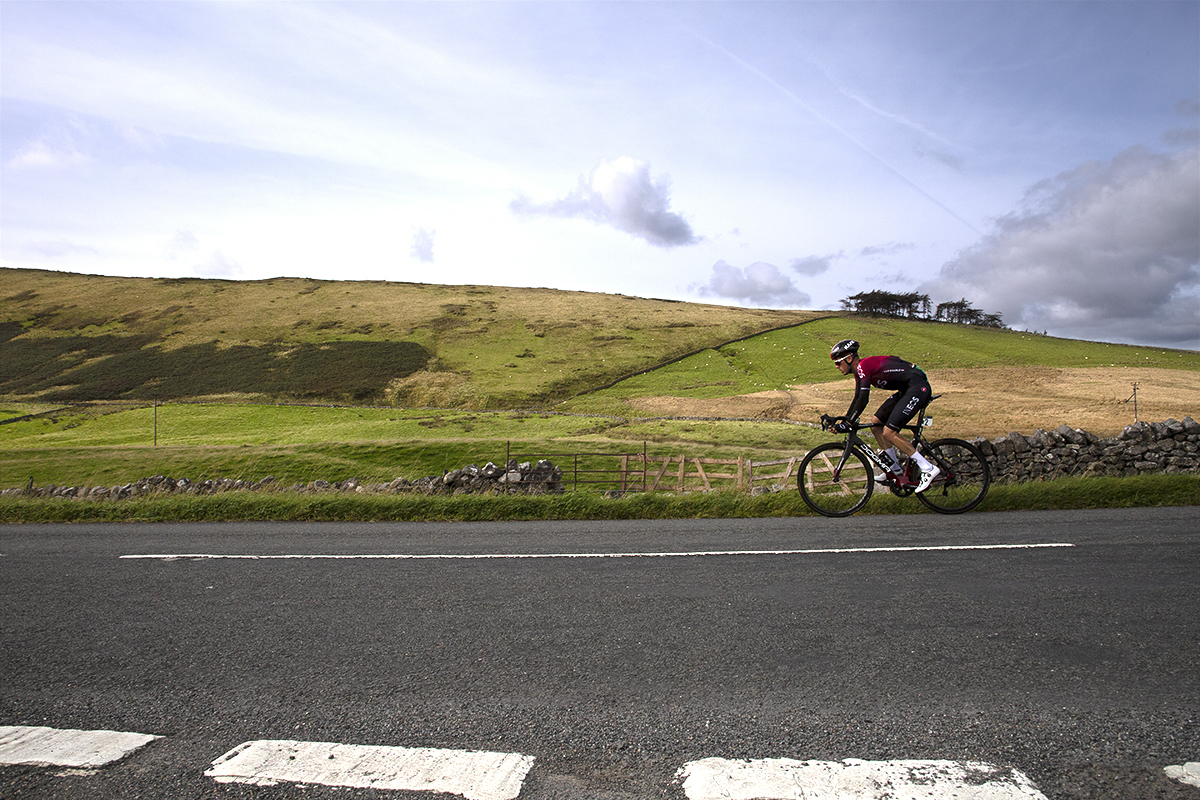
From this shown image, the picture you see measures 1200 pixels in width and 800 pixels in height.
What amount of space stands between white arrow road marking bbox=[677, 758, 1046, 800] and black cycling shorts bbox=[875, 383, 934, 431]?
23.9 ft

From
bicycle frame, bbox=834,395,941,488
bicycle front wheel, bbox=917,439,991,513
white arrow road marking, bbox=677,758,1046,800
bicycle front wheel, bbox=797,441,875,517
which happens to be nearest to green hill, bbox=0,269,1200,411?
bicycle front wheel, bbox=797,441,875,517

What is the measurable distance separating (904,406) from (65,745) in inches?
376

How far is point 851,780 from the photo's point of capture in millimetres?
2756

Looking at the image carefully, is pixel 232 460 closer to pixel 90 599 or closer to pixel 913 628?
pixel 90 599

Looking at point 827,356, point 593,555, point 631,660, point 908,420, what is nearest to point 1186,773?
point 631,660

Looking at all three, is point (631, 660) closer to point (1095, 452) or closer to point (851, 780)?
point (851, 780)

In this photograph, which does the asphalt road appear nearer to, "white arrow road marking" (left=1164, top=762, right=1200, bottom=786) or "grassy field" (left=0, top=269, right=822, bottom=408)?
"white arrow road marking" (left=1164, top=762, right=1200, bottom=786)

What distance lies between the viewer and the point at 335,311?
306 ft

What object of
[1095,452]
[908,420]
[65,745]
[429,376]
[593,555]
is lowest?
[65,745]

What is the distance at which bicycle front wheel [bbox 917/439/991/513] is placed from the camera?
378 inches

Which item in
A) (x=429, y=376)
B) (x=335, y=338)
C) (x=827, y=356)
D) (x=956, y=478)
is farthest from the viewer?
(x=335, y=338)

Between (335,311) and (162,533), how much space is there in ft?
297

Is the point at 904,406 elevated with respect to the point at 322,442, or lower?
elevated

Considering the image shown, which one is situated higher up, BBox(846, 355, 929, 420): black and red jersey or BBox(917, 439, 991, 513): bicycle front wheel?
BBox(846, 355, 929, 420): black and red jersey
